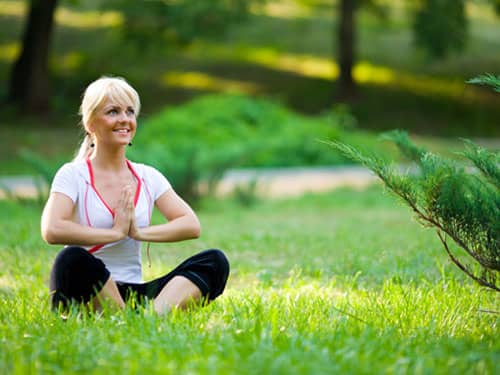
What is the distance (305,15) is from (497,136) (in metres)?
15.6

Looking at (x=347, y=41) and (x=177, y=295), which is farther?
(x=347, y=41)

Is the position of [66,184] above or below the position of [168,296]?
above

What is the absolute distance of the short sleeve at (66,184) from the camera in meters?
4.05

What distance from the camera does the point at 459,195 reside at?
149 inches

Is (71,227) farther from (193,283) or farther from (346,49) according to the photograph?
(346,49)

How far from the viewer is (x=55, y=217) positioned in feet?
13.1

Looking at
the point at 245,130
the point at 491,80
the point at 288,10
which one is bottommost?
the point at 245,130

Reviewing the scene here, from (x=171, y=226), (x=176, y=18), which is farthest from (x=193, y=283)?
(x=176, y=18)

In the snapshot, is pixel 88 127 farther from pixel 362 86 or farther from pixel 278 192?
pixel 362 86

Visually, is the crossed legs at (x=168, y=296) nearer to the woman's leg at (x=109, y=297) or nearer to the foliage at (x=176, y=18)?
the woman's leg at (x=109, y=297)

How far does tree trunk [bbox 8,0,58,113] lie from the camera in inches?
952

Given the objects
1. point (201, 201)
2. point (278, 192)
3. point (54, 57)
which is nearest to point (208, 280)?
point (201, 201)

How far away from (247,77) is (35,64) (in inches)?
355

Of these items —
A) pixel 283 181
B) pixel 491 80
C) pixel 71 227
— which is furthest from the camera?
pixel 283 181
